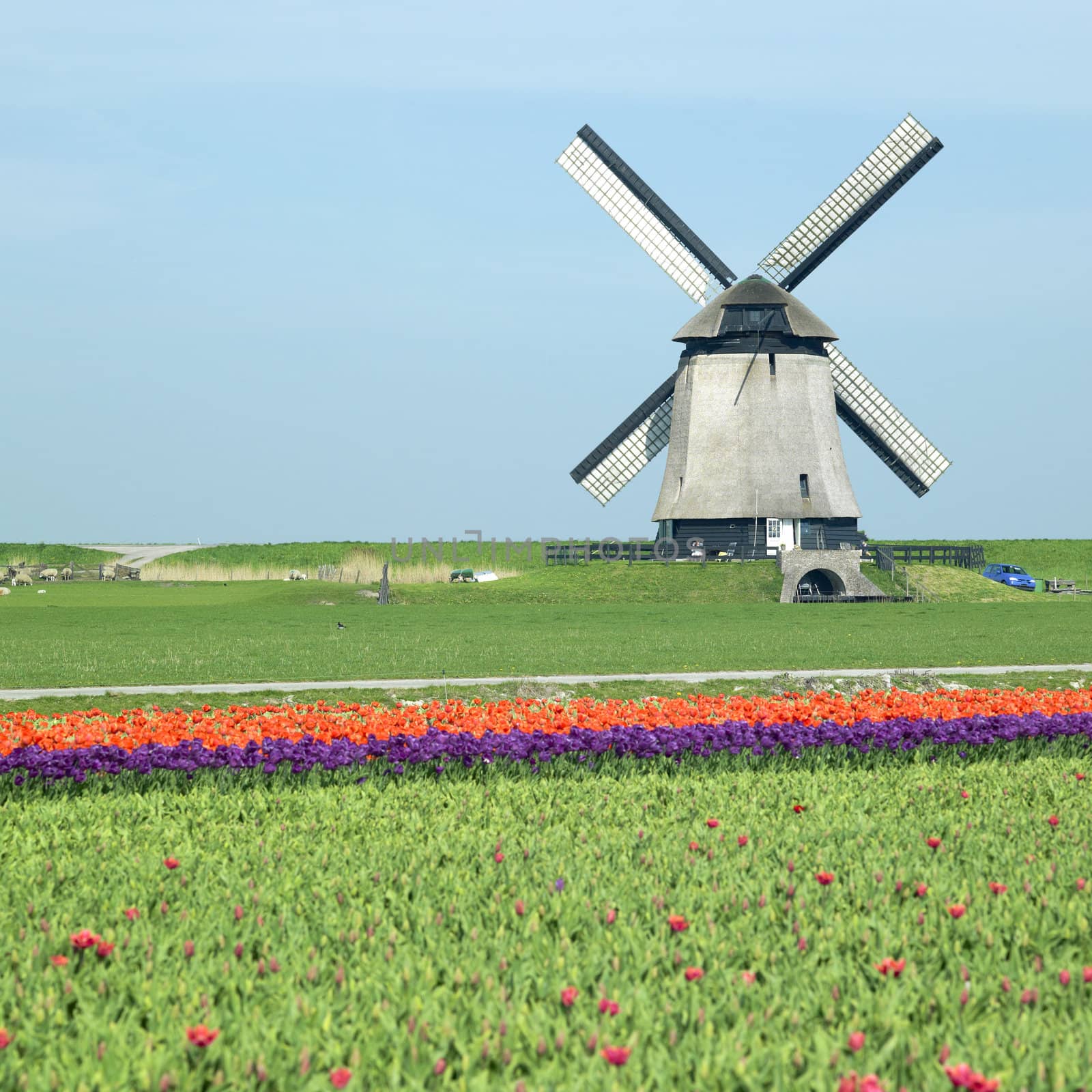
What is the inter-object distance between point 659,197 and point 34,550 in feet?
175

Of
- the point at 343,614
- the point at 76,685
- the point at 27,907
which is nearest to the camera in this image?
the point at 27,907

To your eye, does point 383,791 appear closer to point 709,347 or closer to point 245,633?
point 245,633

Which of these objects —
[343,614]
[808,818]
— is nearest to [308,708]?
[808,818]

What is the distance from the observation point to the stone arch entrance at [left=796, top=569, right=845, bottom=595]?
4384cm

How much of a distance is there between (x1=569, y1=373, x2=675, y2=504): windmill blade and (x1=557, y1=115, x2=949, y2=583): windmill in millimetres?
1162

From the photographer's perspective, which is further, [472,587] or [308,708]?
[472,587]

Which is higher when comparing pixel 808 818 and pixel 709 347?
pixel 709 347

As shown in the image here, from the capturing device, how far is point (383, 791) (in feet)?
33.7

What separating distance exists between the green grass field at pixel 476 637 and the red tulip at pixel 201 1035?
47.4ft

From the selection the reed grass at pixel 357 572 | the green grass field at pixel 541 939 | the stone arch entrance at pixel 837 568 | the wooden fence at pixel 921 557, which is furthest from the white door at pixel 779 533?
the green grass field at pixel 541 939

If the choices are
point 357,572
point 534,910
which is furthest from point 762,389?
point 534,910

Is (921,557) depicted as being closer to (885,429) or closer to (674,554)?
(885,429)

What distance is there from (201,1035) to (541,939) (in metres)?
1.96

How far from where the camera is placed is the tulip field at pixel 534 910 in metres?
4.88
